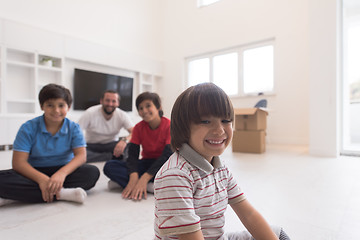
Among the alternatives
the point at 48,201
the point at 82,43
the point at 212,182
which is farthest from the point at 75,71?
the point at 212,182

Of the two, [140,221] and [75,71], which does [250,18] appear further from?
[140,221]

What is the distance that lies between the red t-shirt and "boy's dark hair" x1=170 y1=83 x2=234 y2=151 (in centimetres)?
100

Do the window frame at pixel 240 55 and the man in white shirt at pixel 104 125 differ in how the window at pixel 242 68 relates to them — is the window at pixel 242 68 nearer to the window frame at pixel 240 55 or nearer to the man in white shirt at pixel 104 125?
the window frame at pixel 240 55

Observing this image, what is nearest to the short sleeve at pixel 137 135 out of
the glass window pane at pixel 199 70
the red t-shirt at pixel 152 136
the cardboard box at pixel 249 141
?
the red t-shirt at pixel 152 136

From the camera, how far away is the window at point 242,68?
453 cm

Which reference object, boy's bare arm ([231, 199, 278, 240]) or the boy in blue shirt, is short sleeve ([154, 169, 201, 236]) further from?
the boy in blue shirt

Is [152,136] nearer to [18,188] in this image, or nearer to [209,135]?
[18,188]

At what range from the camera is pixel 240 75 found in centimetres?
489

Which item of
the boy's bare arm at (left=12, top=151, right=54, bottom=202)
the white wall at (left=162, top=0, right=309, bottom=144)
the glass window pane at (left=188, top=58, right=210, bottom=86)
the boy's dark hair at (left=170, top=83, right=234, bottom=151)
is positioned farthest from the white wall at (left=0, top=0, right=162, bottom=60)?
the boy's dark hair at (left=170, top=83, right=234, bottom=151)

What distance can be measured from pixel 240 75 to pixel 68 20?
3.68 metres

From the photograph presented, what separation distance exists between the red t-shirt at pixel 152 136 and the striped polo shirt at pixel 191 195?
947mm

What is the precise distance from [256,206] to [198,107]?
3.25ft

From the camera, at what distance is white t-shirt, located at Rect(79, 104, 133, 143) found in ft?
8.27

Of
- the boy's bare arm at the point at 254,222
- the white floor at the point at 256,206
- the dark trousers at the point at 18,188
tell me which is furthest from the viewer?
the dark trousers at the point at 18,188
